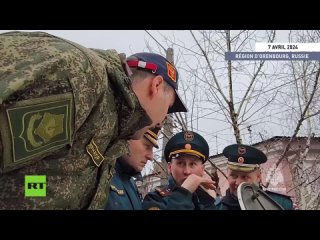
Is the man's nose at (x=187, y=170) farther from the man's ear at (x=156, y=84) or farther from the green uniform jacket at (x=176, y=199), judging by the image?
the man's ear at (x=156, y=84)

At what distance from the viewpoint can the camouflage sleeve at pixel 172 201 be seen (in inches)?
54.9

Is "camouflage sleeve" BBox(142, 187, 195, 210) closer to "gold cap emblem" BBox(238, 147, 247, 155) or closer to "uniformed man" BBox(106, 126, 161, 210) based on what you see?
"uniformed man" BBox(106, 126, 161, 210)

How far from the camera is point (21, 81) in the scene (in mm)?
834

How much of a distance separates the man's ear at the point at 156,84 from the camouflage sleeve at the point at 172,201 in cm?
37

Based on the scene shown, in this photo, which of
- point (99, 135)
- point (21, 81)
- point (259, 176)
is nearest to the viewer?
point (21, 81)

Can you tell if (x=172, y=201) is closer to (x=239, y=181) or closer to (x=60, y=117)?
(x=239, y=181)

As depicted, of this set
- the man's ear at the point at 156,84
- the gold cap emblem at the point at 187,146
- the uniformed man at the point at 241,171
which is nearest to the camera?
the man's ear at the point at 156,84

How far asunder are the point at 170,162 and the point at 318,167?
4.63ft

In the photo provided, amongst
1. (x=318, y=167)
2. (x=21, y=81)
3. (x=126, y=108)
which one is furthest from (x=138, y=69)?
(x=318, y=167)

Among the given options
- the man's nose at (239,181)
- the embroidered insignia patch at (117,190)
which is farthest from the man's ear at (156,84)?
the man's nose at (239,181)

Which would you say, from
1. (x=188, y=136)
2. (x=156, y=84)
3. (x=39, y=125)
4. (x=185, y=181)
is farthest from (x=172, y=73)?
(x=39, y=125)

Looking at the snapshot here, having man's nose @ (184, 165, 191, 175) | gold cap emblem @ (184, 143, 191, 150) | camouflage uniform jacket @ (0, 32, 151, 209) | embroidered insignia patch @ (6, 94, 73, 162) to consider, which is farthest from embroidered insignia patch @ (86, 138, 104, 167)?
gold cap emblem @ (184, 143, 191, 150)
